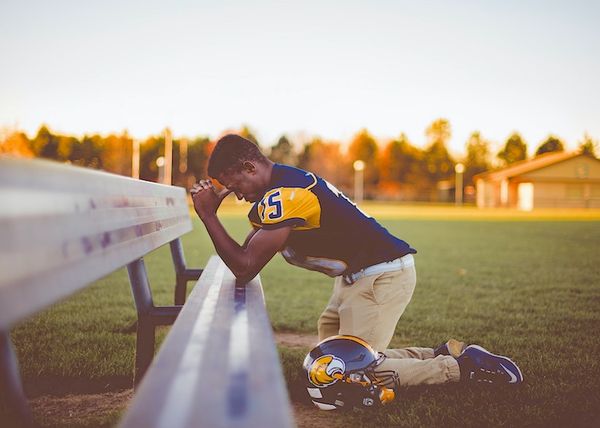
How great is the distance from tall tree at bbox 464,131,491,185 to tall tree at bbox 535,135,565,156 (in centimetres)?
1560

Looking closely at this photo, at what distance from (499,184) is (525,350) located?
69.4 metres

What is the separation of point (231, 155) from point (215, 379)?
1.76 meters

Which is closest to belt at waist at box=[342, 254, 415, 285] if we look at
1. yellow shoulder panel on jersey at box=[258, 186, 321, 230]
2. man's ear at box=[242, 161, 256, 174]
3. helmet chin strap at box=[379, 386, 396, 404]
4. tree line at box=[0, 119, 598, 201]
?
yellow shoulder panel on jersey at box=[258, 186, 321, 230]

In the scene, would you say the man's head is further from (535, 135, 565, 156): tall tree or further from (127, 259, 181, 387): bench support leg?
(535, 135, 565, 156): tall tree

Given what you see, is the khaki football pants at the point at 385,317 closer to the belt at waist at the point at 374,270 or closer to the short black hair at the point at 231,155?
the belt at waist at the point at 374,270

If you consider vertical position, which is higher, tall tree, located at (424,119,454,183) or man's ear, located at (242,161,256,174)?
tall tree, located at (424,119,454,183)

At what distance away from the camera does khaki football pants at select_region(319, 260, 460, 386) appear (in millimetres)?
3145

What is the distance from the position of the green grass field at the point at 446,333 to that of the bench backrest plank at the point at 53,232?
1287mm

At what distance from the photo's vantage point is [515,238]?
51.5 ft

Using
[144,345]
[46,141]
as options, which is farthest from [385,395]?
[46,141]

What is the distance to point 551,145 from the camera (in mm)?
111188

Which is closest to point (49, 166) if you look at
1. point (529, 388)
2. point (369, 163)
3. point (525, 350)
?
point (529, 388)

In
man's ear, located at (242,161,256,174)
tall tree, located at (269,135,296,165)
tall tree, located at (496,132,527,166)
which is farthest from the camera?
tall tree, located at (496,132,527,166)

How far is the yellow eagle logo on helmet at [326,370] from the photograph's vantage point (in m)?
2.85
